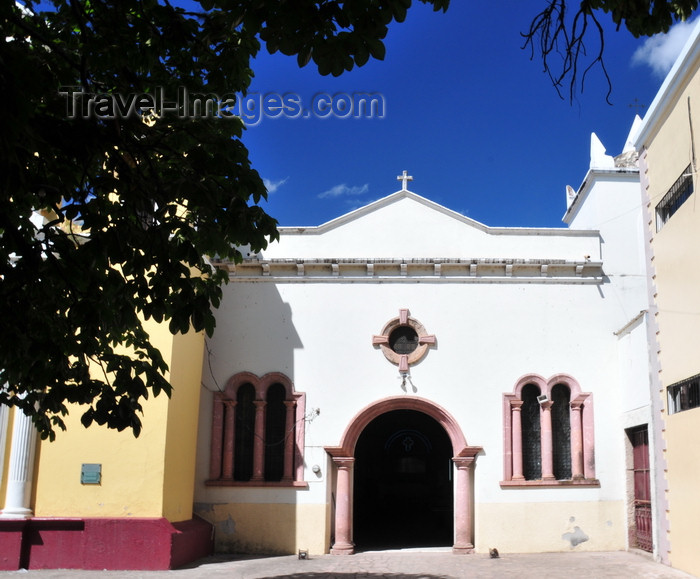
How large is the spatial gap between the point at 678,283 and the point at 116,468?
8877 mm

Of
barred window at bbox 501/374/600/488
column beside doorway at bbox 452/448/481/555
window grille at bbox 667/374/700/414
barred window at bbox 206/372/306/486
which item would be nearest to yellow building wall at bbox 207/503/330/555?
barred window at bbox 206/372/306/486

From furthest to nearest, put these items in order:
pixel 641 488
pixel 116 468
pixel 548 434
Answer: pixel 548 434 → pixel 641 488 → pixel 116 468

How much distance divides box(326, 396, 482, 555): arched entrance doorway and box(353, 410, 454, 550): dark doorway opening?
19.5ft

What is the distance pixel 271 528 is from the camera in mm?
13883

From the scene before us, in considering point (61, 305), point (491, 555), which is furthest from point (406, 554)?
point (61, 305)

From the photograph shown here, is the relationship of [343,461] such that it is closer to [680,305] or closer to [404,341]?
[404,341]

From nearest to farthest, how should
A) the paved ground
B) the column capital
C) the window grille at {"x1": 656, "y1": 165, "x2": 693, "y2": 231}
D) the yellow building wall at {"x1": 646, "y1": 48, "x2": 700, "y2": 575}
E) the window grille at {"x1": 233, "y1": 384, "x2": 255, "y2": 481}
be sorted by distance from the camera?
the yellow building wall at {"x1": 646, "y1": 48, "x2": 700, "y2": 575} → the window grille at {"x1": 656, "y1": 165, "x2": 693, "y2": 231} → the paved ground → the column capital → the window grille at {"x1": 233, "y1": 384, "x2": 255, "y2": 481}

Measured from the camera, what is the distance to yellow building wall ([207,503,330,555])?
1380cm

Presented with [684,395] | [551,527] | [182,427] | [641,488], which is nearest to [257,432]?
[182,427]

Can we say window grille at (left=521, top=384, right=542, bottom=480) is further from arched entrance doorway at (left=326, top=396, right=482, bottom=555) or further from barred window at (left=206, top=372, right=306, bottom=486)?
barred window at (left=206, top=372, right=306, bottom=486)

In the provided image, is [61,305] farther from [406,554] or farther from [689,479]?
[406,554]

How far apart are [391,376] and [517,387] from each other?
2.29m

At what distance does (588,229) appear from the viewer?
15.2m

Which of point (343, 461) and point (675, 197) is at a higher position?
point (675, 197)
